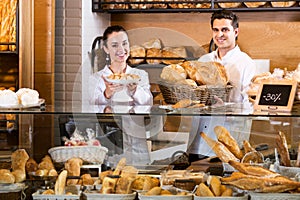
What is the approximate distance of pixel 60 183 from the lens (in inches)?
79.1

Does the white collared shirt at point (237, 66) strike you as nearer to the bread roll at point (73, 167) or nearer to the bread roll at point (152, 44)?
the bread roll at point (152, 44)

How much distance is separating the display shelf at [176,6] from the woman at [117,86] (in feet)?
2.52

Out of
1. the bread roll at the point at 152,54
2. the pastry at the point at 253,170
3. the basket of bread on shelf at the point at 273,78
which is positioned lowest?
the pastry at the point at 253,170

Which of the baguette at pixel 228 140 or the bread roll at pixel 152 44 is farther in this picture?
the bread roll at pixel 152 44

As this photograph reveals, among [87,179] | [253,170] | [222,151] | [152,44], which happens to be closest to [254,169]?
[253,170]

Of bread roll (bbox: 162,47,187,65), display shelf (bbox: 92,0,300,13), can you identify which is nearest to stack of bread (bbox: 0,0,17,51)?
display shelf (bbox: 92,0,300,13)

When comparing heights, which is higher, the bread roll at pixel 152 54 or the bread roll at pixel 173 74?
the bread roll at pixel 152 54

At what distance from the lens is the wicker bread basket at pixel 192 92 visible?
2.28 m

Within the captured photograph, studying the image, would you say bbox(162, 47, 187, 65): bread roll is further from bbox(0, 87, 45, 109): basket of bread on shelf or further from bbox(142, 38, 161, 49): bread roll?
bbox(0, 87, 45, 109): basket of bread on shelf

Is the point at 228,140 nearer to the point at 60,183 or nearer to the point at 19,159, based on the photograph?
the point at 60,183

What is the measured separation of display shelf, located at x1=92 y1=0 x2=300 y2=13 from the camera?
14.7 ft

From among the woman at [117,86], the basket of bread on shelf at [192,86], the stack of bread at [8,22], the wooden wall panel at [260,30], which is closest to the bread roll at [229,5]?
the wooden wall panel at [260,30]

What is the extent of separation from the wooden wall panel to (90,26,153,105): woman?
104cm

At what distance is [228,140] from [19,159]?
2.41 feet
